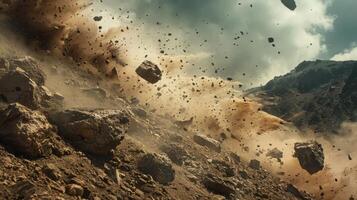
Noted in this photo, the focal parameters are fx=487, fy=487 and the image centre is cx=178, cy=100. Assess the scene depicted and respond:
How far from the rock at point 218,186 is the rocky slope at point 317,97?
4577 centimetres

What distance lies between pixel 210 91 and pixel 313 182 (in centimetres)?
1617

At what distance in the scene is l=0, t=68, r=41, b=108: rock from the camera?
66.4ft

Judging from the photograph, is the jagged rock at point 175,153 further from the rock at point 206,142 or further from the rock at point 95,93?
the rock at point 206,142

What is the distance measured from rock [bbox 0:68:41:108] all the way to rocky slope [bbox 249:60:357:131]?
54.7 meters

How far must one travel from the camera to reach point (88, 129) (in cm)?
1997

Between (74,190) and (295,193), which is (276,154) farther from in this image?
(74,190)

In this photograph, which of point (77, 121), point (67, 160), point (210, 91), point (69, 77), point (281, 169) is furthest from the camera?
point (210, 91)

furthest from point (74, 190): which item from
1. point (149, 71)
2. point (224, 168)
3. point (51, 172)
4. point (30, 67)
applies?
point (149, 71)

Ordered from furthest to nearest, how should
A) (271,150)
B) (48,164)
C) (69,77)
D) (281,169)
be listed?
(271,150) → (281,169) → (69,77) → (48,164)

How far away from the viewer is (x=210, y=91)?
56.1m

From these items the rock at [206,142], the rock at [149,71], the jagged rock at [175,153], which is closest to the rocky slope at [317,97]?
the rock at [149,71]

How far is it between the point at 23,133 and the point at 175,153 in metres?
11.6

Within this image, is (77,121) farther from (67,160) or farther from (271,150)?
(271,150)

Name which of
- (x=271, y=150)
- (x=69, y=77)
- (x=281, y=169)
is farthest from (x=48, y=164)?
(x=271, y=150)
